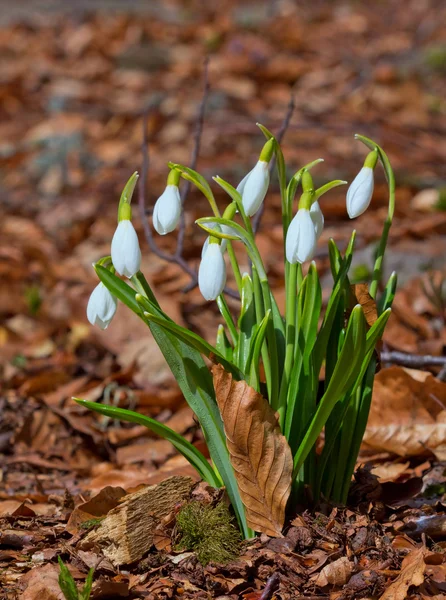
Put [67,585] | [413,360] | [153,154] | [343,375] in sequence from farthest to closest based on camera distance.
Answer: [153,154] < [413,360] < [343,375] < [67,585]

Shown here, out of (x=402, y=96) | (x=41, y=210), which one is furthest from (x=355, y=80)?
(x=41, y=210)

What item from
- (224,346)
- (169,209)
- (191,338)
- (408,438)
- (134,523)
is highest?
(169,209)

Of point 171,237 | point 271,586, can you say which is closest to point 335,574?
point 271,586

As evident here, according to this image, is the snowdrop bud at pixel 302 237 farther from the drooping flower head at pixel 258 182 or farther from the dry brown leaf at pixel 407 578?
the dry brown leaf at pixel 407 578

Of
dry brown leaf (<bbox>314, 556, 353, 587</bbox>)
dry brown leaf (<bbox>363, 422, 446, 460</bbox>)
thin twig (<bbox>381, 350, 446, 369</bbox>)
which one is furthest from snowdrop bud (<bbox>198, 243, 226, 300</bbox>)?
thin twig (<bbox>381, 350, 446, 369</bbox>)

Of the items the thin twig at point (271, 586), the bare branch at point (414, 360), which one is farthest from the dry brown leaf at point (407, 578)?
the bare branch at point (414, 360)

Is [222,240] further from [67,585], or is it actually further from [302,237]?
[67,585]

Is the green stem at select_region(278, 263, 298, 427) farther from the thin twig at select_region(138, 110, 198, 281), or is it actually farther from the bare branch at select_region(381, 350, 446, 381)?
the thin twig at select_region(138, 110, 198, 281)
